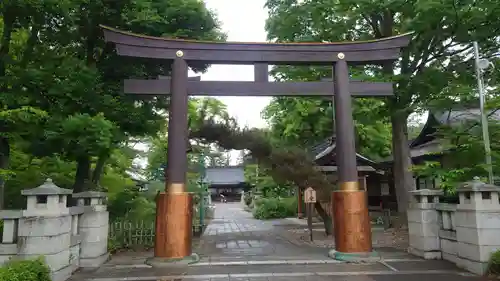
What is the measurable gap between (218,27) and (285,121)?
1199 centimetres

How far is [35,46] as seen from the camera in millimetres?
11172

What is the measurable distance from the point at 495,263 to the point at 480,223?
82cm

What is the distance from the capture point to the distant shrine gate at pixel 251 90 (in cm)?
939

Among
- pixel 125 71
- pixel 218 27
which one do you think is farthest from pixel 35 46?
pixel 218 27

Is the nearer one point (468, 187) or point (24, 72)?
point (468, 187)

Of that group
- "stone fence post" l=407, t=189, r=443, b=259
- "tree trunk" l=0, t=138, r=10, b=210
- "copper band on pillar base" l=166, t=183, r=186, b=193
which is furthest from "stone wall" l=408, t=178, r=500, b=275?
"tree trunk" l=0, t=138, r=10, b=210

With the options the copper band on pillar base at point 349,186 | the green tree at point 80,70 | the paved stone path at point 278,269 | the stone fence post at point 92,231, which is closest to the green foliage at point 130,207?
the green tree at point 80,70

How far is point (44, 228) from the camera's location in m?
7.31

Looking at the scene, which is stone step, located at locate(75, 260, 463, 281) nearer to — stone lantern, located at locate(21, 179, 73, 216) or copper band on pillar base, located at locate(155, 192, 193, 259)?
copper band on pillar base, located at locate(155, 192, 193, 259)

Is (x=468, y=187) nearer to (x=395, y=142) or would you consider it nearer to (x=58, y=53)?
(x=395, y=142)

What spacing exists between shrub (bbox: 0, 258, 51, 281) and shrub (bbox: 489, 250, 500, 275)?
8816 mm

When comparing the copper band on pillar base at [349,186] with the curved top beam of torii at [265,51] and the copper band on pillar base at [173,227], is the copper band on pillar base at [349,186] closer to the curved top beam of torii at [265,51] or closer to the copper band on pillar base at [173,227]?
the curved top beam of torii at [265,51]

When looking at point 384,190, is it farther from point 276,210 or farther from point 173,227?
point 173,227

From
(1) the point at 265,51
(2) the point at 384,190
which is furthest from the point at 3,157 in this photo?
(2) the point at 384,190
